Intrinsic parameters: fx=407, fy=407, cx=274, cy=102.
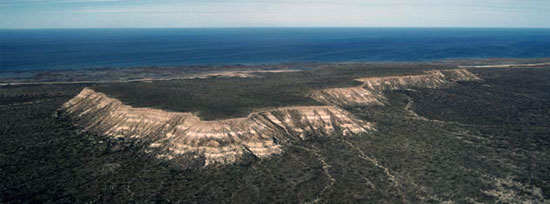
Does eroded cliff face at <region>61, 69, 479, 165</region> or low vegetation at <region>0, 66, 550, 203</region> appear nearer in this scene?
low vegetation at <region>0, 66, 550, 203</region>

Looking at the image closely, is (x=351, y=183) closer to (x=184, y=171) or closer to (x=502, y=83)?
(x=184, y=171)

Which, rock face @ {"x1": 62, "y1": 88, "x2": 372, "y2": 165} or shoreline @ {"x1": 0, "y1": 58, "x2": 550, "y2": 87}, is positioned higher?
rock face @ {"x1": 62, "y1": 88, "x2": 372, "y2": 165}

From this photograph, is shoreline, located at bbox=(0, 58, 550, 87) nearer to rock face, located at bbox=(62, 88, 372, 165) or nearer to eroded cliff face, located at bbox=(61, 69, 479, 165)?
eroded cliff face, located at bbox=(61, 69, 479, 165)

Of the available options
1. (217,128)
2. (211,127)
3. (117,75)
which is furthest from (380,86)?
(117,75)

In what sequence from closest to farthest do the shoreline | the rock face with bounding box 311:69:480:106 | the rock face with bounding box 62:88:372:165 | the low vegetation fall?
the low vegetation
the rock face with bounding box 62:88:372:165
the rock face with bounding box 311:69:480:106
the shoreline

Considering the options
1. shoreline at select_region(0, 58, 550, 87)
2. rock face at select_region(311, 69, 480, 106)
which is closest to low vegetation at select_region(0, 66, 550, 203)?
rock face at select_region(311, 69, 480, 106)

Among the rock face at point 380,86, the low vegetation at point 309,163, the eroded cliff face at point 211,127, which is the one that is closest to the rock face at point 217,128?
the eroded cliff face at point 211,127

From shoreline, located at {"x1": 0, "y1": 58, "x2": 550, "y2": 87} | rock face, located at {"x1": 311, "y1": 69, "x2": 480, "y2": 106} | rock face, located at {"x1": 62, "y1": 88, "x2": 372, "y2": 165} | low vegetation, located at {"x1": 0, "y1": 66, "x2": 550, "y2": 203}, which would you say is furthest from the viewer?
shoreline, located at {"x1": 0, "y1": 58, "x2": 550, "y2": 87}
